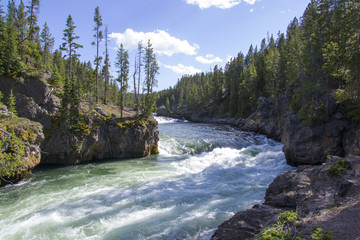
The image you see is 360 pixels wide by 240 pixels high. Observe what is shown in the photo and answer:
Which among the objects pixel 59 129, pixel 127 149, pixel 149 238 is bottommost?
pixel 149 238

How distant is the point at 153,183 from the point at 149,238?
6.40m

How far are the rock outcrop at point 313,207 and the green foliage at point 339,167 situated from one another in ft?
0.40

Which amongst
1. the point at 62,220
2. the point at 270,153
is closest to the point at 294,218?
the point at 62,220

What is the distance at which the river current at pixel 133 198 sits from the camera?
28.1ft

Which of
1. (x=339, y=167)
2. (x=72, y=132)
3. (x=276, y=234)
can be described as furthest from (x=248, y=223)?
(x=72, y=132)

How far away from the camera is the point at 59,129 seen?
18188mm

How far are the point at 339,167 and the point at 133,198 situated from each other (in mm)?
10410

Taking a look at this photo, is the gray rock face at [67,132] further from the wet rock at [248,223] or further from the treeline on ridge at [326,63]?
the treeline on ridge at [326,63]

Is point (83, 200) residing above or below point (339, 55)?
below

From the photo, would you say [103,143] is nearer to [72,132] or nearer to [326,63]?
[72,132]

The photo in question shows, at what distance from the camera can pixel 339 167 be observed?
8.15 metres

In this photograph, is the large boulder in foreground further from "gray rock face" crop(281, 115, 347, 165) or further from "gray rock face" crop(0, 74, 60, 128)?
"gray rock face" crop(281, 115, 347, 165)

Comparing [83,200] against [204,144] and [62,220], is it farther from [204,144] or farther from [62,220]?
[204,144]

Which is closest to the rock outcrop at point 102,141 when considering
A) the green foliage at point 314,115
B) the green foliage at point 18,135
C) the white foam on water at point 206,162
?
the green foliage at point 18,135
